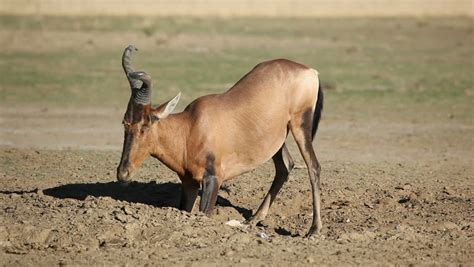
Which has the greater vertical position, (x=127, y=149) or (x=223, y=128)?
(x=223, y=128)

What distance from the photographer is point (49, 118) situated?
19672 millimetres

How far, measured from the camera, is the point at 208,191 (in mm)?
10625

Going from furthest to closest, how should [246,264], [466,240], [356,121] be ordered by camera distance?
[356,121], [466,240], [246,264]

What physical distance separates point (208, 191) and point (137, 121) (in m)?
1.08

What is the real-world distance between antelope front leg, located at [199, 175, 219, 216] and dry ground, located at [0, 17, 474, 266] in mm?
202

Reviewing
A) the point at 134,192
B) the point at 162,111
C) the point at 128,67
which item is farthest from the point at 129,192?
the point at 128,67

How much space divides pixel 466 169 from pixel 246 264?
638cm

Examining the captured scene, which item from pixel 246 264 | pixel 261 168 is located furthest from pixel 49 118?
pixel 246 264

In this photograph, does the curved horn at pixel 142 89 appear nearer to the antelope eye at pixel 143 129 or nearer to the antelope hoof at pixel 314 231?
the antelope eye at pixel 143 129

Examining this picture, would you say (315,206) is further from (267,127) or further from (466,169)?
(466,169)

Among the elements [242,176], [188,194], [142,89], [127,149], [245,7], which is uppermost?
[142,89]

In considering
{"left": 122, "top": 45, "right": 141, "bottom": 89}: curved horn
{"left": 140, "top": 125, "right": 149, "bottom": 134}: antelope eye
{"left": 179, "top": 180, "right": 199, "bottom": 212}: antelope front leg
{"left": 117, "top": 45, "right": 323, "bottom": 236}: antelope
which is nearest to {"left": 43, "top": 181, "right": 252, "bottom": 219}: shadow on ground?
{"left": 179, "top": 180, "right": 199, "bottom": 212}: antelope front leg

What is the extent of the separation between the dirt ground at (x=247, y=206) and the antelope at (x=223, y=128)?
1.65 ft

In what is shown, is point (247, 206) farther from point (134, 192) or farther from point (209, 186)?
point (209, 186)
